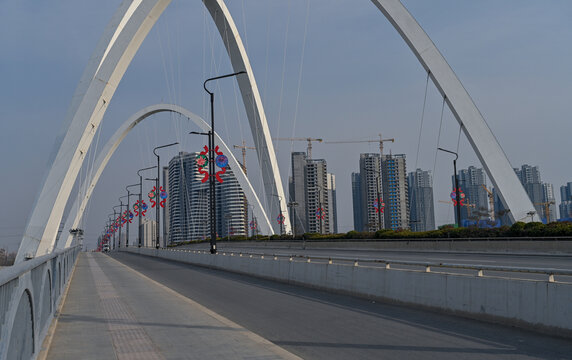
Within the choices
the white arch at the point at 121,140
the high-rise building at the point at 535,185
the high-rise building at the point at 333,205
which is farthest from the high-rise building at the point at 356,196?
the white arch at the point at 121,140

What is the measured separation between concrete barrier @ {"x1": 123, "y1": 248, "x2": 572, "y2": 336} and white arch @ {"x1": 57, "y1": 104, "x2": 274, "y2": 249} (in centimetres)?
5727

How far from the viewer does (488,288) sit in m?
10.0

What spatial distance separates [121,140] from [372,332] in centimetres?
8319

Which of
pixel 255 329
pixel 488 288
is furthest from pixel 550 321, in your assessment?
pixel 255 329

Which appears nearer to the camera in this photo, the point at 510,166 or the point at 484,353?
the point at 484,353

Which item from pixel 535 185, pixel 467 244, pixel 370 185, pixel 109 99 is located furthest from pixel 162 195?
pixel 535 185

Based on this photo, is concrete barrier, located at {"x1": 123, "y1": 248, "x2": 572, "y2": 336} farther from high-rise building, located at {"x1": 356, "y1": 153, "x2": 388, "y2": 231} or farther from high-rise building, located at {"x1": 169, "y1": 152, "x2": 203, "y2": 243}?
high-rise building, located at {"x1": 356, "y1": 153, "x2": 388, "y2": 231}

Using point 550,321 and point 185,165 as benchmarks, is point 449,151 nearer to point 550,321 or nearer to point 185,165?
point 550,321

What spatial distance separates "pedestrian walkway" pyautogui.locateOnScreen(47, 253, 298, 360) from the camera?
25.2 ft

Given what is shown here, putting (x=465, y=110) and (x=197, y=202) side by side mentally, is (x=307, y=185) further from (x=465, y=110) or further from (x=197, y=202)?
(x=465, y=110)

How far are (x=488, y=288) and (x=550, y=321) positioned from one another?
1550mm

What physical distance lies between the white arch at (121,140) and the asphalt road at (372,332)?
60886mm

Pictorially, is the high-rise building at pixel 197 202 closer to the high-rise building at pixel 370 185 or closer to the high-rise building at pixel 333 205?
the high-rise building at pixel 370 185

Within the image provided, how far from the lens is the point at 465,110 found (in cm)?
4094
